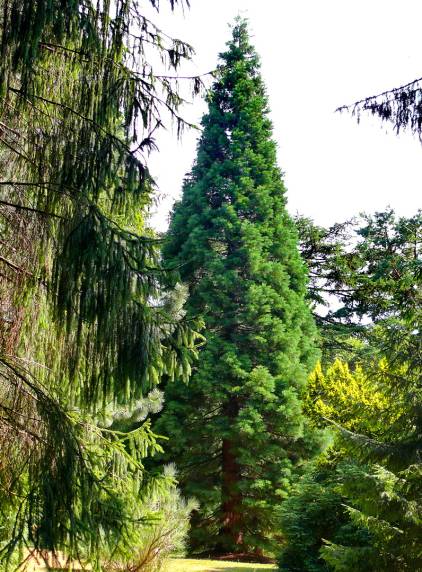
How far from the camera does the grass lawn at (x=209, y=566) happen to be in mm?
9349

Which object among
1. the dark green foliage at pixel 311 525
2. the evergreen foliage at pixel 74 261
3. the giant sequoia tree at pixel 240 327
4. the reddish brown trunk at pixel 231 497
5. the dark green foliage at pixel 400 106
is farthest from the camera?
the giant sequoia tree at pixel 240 327

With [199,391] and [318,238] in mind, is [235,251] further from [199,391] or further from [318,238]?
[318,238]

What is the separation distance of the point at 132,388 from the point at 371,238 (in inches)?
626

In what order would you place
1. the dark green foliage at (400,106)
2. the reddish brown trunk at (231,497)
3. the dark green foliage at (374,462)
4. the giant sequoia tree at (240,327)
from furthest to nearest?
the giant sequoia tree at (240,327) < the reddish brown trunk at (231,497) < the dark green foliage at (374,462) < the dark green foliage at (400,106)

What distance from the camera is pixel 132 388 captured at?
11.5ft

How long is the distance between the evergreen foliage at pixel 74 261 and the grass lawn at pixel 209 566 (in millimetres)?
5653

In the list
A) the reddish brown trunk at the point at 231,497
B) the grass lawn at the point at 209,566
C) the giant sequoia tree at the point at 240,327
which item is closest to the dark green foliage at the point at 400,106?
the giant sequoia tree at the point at 240,327

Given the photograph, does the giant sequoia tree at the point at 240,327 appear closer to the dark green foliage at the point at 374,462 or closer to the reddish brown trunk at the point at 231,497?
the reddish brown trunk at the point at 231,497

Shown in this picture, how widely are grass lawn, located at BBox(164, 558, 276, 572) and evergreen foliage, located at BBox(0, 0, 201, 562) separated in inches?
223

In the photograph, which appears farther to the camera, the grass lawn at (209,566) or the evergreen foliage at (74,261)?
the grass lawn at (209,566)

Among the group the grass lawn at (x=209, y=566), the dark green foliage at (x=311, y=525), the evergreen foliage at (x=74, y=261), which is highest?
the evergreen foliage at (x=74, y=261)

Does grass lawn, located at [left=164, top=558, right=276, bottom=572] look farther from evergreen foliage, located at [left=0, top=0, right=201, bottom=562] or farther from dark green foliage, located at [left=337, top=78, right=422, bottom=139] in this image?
dark green foliage, located at [left=337, top=78, right=422, bottom=139]

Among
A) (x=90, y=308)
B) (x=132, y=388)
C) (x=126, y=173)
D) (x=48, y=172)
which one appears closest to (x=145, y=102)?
(x=126, y=173)

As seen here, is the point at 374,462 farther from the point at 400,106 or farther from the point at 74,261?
the point at 74,261
